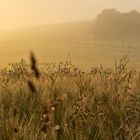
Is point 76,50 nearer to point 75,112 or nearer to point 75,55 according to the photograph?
point 75,55

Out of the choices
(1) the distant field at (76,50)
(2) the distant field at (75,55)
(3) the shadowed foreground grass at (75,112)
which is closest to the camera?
(3) the shadowed foreground grass at (75,112)

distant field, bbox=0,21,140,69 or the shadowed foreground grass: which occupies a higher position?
the shadowed foreground grass

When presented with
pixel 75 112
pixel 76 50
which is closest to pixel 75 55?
pixel 76 50

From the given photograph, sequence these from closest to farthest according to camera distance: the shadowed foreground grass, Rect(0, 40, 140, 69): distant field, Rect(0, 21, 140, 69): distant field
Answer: the shadowed foreground grass
Rect(0, 40, 140, 69): distant field
Rect(0, 21, 140, 69): distant field

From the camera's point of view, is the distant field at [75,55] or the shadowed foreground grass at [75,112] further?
the distant field at [75,55]

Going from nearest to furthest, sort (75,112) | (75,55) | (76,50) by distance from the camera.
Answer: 1. (75,112)
2. (75,55)
3. (76,50)

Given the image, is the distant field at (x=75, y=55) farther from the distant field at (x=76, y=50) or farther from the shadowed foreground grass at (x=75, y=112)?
the shadowed foreground grass at (x=75, y=112)

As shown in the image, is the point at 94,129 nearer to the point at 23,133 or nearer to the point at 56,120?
the point at 56,120

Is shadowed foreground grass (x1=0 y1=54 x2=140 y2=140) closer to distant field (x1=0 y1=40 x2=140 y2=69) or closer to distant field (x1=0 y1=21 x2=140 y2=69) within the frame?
distant field (x1=0 y1=21 x2=140 y2=69)

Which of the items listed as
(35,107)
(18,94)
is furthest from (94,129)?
(18,94)

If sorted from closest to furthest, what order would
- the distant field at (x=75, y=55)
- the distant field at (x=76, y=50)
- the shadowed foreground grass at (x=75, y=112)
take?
the shadowed foreground grass at (x=75, y=112) → the distant field at (x=75, y=55) → the distant field at (x=76, y=50)

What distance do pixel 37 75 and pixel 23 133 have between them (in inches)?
60.3

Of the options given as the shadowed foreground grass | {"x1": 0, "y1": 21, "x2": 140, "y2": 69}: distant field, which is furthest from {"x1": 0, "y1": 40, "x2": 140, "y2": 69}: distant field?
the shadowed foreground grass

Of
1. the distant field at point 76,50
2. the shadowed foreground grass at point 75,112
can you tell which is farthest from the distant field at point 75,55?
the shadowed foreground grass at point 75,112
